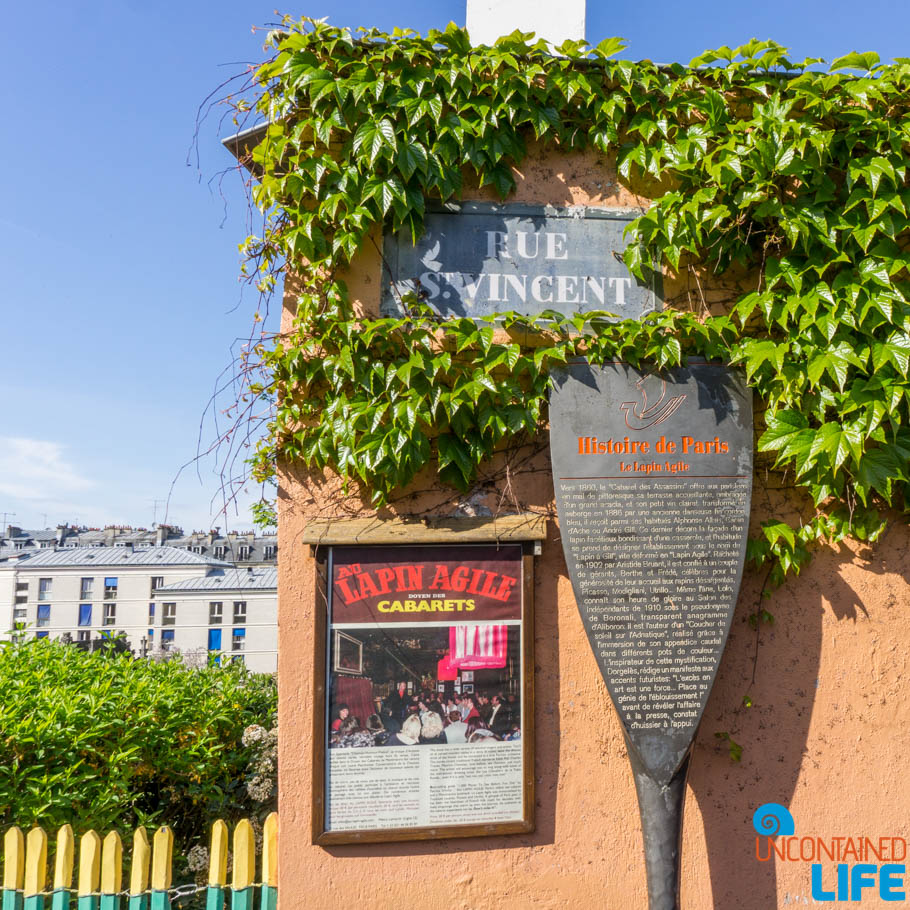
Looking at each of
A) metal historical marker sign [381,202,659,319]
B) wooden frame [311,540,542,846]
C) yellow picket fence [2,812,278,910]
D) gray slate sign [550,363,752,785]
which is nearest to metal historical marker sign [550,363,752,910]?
gray slate sign [550,363,752,785]

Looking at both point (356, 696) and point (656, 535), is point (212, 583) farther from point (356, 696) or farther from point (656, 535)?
point (656, 535)

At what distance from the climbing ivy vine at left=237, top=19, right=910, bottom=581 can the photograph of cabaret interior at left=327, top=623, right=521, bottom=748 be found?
0.70 m

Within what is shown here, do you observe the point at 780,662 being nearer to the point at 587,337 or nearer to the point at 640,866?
the point at 640,866

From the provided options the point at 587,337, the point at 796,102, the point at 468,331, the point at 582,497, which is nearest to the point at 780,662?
the point at 582,497

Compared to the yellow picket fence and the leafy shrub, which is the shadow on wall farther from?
the leafy shrub

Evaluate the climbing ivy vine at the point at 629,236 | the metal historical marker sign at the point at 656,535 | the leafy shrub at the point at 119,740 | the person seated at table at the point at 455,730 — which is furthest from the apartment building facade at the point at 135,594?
the metal historical marker sign at the point at 656,535

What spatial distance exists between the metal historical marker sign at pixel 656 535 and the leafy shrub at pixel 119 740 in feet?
9.19

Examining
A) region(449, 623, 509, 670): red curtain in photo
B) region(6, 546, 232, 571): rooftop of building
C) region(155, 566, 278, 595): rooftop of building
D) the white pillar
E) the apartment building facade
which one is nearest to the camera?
region(449, 623, 509, 670): red curtain in photo

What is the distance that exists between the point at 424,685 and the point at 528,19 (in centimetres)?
359

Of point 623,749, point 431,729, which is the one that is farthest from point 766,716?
Result: point 431,729

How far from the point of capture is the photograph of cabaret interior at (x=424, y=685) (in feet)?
9.23

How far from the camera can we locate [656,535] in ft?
9.51

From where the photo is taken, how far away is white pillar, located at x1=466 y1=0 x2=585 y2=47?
3.50m

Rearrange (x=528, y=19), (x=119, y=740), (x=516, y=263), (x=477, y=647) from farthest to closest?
(x=119, y=740)
(x=528, y=19)
(x=516, y=263)
(x=477, y=647)
